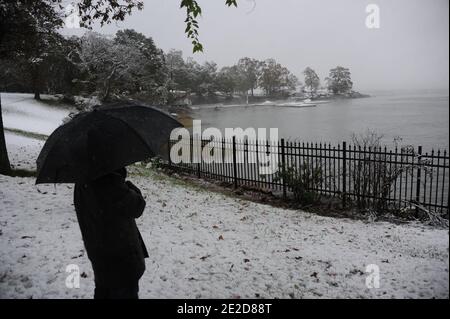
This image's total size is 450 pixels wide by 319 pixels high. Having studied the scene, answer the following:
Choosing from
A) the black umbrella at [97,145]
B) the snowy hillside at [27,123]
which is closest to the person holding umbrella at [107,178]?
the black umbrella at [97,145]

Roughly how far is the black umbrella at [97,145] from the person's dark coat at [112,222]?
0.53 ft

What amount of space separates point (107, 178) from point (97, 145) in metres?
0.27

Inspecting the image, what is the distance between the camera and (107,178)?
8.66 ft

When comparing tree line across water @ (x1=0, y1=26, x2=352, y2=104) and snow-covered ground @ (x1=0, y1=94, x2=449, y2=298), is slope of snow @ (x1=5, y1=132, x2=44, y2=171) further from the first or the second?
tree line across water @ (x1=0, y1=26, x2=352, y2=104)

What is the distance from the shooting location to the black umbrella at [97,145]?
253 centimetres

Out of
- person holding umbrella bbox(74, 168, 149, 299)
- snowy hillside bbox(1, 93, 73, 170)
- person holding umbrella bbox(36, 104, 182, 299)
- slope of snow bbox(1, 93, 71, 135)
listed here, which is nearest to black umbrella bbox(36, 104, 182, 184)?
person holding umbrella bbox(36, 104, 182, 299)

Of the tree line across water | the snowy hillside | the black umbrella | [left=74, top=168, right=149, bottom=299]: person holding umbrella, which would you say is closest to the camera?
the black umbrella

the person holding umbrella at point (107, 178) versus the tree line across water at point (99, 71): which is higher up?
the tree line across water at point (99, 71)

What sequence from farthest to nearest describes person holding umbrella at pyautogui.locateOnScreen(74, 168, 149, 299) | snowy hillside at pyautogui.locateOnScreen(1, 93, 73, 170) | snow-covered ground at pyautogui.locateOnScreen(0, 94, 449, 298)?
snowy hillside at pyautogui.locateOnScreen(1, 93, 73, 170) → snow-covered ground at pyautogui.locateOnScreen(0, 94, 449, 298) → person holding umbrella at pyautogui.locateOnScreen(74, 168, 149, 299)

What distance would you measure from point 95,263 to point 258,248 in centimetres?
319

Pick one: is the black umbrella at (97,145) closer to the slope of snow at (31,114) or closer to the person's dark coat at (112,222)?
the person's dark coat at (112,222)

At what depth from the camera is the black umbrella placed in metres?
2.53

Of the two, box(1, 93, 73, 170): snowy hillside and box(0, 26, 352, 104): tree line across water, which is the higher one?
box(0, 26, 352, 104): tree line across water

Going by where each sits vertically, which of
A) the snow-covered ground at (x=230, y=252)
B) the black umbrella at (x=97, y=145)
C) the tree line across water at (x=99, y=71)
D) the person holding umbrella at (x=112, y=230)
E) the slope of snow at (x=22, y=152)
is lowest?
the snow-covered ground at (x=230, y=252)
